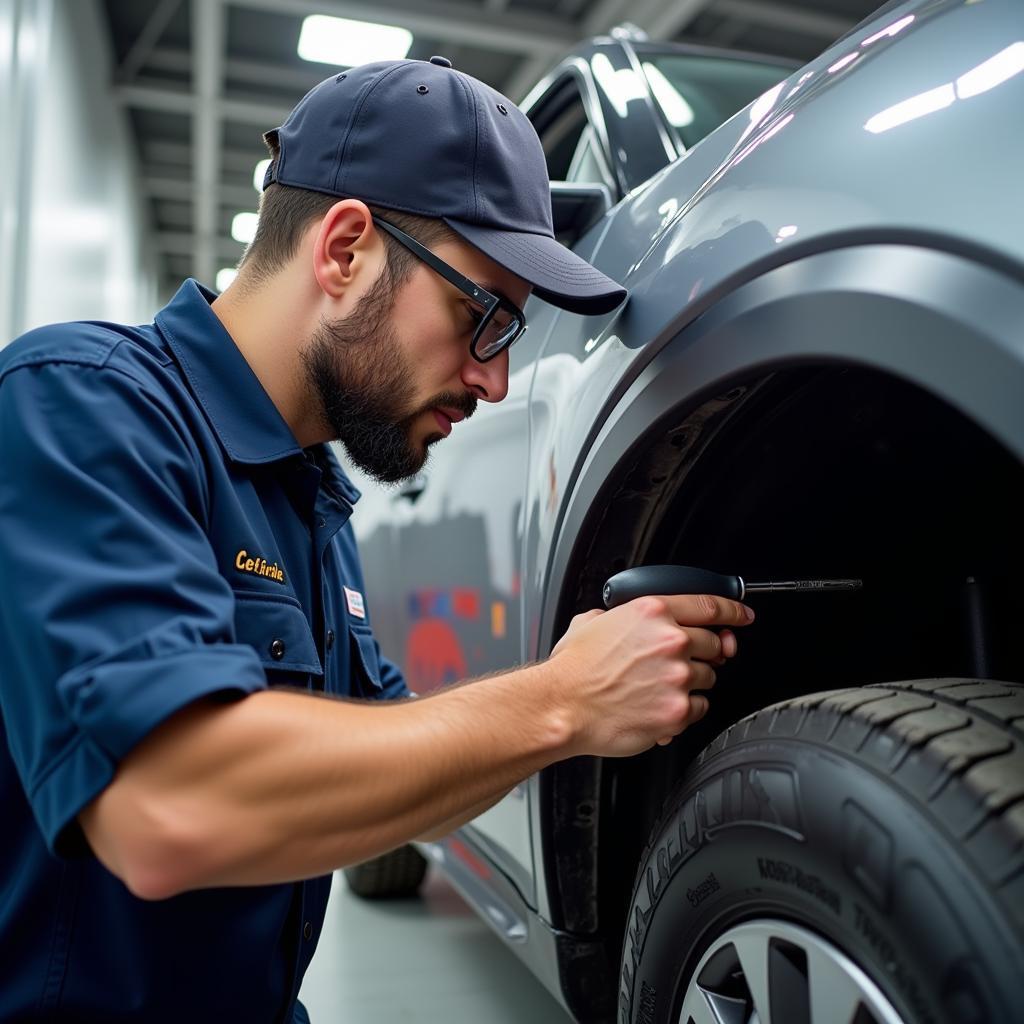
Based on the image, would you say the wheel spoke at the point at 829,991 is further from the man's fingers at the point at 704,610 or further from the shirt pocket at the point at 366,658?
the shirt pocket at the point at 366,658

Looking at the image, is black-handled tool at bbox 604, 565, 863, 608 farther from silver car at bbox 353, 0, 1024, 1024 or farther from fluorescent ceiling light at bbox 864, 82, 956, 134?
fluorescent ceiling light at bbox 864, 82, 956, 134

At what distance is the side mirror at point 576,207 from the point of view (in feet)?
3.91

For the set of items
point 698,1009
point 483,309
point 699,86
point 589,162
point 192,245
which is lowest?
point 698,1009

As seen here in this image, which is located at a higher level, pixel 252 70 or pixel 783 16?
pixel 252 70

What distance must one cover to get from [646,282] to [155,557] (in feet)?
1.62

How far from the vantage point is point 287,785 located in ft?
2.19

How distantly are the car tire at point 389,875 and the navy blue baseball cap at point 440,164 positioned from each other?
1538 millimetres

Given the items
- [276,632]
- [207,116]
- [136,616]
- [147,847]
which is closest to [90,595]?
[136,616]

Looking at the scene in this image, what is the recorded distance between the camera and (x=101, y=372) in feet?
2.59

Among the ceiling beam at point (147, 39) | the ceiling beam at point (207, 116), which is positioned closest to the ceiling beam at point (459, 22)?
the ceiling beam at point (207, 116)

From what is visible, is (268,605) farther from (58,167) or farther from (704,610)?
(58,167)

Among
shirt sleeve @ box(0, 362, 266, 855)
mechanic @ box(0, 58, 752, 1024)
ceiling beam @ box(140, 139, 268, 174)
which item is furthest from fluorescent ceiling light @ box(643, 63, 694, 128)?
ceiling beam @ box(140, 139, 268, 174)

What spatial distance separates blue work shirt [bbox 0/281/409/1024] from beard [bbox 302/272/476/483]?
2.3 inches

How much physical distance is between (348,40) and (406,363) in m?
5.23
